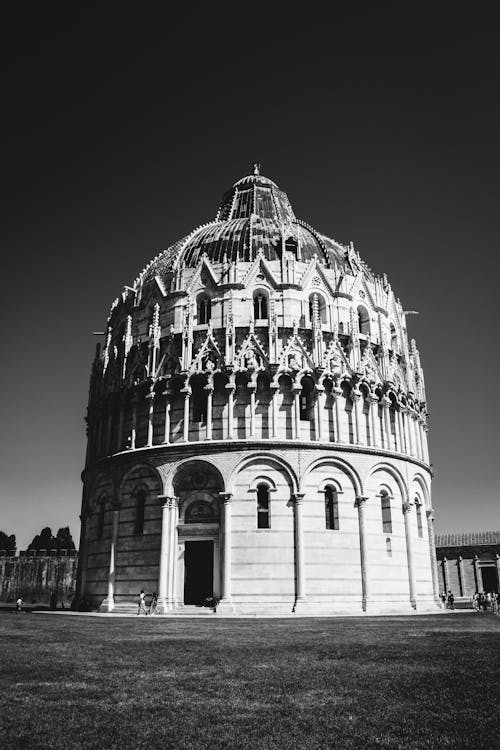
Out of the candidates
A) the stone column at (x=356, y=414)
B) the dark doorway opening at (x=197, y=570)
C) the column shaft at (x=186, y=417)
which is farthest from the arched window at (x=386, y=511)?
the column shaft at (x=186, y=417)

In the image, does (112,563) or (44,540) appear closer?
(112,563)

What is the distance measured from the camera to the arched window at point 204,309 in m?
41.0

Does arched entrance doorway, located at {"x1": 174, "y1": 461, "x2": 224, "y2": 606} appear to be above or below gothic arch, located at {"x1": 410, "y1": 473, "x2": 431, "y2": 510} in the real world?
below

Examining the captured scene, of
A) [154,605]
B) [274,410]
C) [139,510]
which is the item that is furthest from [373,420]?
[154,605]

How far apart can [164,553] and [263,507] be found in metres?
5.95

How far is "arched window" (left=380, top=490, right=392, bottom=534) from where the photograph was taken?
3825 centimetres

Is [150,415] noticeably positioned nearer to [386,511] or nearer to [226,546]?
[226,546]

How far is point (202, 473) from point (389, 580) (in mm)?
12336

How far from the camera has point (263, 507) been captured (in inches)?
1389

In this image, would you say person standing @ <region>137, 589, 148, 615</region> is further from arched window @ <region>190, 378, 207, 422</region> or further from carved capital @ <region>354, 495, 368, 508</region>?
carved capital @ <region>354, 495, 368, 508</region>

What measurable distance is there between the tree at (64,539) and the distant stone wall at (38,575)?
57.0ft

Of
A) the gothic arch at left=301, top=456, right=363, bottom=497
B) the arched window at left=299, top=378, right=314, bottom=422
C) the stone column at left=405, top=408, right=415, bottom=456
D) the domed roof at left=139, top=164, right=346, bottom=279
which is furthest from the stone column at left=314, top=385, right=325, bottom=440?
the domed roof at left=139, top=164, right=346, bottom=279

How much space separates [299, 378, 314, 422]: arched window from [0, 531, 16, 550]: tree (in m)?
69.3

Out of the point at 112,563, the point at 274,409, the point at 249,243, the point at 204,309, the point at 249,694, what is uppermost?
the point at 249,243
